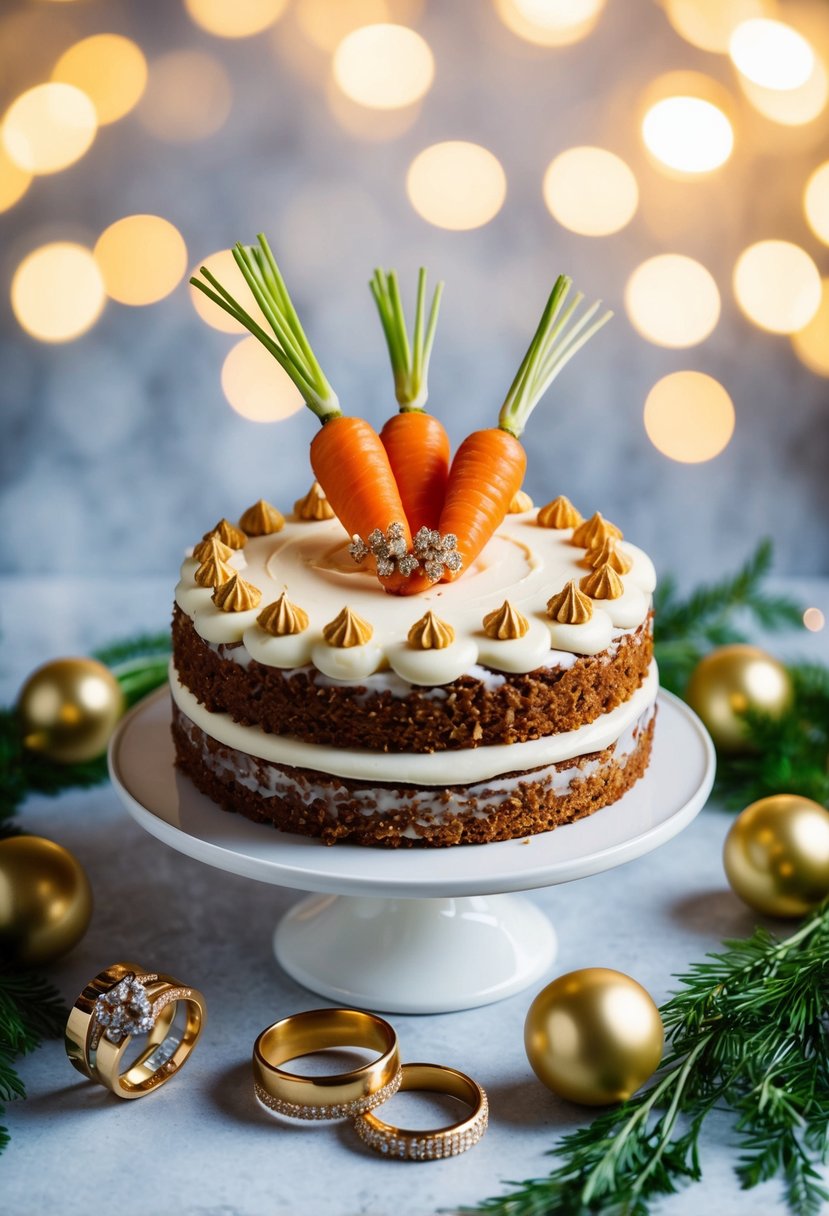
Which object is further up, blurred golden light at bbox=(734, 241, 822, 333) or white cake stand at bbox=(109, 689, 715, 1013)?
blurred golden light at bbox=(734, 241, 822, 333)

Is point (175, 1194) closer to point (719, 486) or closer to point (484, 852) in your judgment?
point (484, 852)

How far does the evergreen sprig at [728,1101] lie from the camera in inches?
71.0

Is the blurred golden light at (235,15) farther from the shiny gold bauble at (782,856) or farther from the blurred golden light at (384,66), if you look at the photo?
the shiny gold bauble at (782,856)

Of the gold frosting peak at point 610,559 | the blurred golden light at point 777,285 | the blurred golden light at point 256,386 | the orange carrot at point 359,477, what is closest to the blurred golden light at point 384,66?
the blurred golden light at point 256,386

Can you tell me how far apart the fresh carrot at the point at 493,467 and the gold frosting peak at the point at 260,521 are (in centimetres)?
38

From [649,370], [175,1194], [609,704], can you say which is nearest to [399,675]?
[609,704]

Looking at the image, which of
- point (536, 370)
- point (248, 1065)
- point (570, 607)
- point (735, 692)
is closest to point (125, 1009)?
point (248, 1065)

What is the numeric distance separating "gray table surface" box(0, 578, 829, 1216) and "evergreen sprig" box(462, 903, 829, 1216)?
1.7 inches

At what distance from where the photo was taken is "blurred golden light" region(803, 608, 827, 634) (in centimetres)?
399

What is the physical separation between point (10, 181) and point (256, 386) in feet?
3.07

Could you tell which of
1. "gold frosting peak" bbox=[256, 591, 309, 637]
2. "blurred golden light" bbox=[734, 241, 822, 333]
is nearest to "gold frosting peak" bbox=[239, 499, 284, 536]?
"gold frosting peak" bbox=[256, 591, 309, 637]

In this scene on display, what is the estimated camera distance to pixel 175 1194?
6.18 feet

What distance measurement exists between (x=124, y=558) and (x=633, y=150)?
205cm

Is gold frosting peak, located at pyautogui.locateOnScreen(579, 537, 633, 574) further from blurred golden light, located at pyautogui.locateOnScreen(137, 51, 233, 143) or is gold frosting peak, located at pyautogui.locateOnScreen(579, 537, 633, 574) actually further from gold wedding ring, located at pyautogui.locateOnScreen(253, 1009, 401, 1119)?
blurred golden light, located at pyautogui.locateOnScreen(137, 51, 233, 143)
